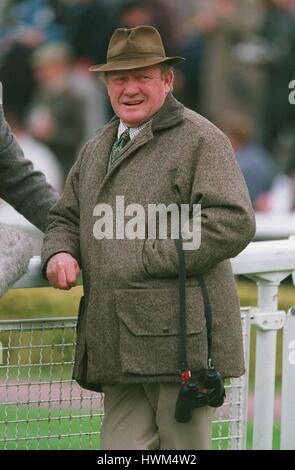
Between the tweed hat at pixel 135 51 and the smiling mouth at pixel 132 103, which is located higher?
the tweed hat at pixel 135 51

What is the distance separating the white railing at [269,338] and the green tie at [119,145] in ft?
2.06

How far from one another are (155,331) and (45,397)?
1.67 ft

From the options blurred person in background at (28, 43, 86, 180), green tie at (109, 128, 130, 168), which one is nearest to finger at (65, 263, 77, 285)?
green tie at (109, 128, 130, 168)

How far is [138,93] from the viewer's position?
13.0 feet

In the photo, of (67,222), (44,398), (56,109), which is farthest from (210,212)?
(56,109)

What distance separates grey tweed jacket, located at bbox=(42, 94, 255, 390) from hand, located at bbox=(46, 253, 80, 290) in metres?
0.03

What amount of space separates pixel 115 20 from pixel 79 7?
51 cm

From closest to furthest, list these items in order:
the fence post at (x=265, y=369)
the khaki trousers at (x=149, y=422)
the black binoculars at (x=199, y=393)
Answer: the black binoculars at (x=199, y=393)
the khaki trousers at (x=149, y=422)
the fence post at (x=265, y=369)

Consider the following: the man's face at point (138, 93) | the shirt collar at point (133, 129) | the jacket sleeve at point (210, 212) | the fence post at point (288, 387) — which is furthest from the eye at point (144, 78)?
the fence post at point (288, 387)

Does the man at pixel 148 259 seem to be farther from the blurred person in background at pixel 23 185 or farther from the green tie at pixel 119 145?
the blurred person in background at pixel 23 185

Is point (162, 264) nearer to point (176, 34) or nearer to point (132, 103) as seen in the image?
point (132, 103)

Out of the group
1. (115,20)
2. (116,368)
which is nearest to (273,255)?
(116,368)

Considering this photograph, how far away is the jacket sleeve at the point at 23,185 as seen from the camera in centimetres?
438

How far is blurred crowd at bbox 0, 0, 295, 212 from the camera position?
37.5ft
